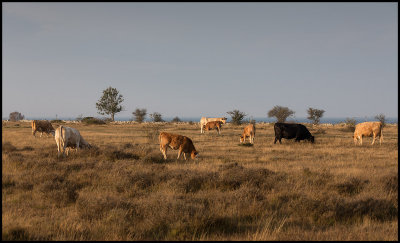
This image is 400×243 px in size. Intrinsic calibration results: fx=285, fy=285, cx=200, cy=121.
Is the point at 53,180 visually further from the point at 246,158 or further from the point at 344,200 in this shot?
the point at 246,158

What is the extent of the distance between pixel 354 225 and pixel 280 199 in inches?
73.2

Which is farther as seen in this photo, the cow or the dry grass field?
the cow

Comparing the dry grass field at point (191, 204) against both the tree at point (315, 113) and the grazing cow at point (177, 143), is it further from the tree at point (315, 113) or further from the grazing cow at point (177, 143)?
the tree at point (315, 113)

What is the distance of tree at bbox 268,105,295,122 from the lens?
70000mm

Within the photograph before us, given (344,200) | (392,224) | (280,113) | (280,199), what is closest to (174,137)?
(280,199)

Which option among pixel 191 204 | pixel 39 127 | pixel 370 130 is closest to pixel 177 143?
pixel 191 204

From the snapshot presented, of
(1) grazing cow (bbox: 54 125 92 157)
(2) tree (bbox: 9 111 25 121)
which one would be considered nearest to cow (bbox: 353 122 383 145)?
(1) grazing cow (bbox: 54 125 92 157)

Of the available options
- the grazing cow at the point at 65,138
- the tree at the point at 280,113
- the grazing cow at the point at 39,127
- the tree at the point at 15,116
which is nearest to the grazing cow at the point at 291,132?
the grazing cow at the point at 65,138

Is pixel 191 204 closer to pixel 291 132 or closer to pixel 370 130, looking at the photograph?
pixel 291 132

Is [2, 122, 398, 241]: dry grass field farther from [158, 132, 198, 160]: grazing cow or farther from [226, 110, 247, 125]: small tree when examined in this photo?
[226, 110, 247, 125]: small tree

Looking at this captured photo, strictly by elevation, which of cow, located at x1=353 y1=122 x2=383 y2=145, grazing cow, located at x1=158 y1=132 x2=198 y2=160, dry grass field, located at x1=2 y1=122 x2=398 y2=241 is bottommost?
dry grass field, located at x1=2 y1=122 x2=398 y2=241

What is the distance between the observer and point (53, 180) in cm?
870

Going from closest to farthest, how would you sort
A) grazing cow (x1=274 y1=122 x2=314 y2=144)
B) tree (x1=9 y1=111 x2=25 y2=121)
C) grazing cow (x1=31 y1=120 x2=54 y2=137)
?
1. grazing cow (x1=274 y1=122 x2=314 y2=144)
2. grazing cow (x1=31 y1=120 x2=54 y2=137)
3. tree (x1=9 y1=111 x2=25 y2=121)

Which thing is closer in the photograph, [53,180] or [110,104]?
[53,180]
